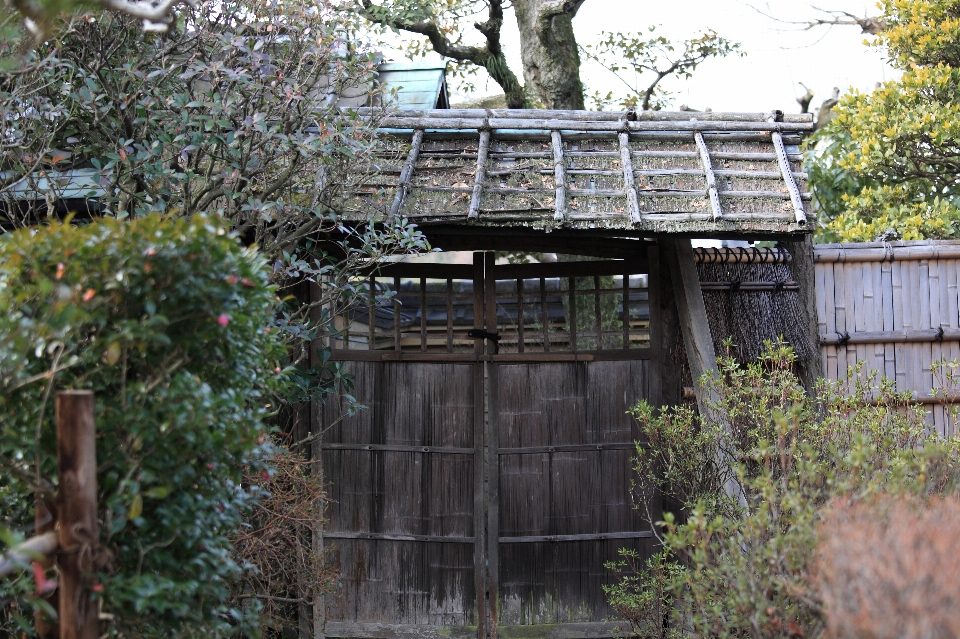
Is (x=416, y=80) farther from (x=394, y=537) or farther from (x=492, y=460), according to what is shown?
(x=394, y=537)

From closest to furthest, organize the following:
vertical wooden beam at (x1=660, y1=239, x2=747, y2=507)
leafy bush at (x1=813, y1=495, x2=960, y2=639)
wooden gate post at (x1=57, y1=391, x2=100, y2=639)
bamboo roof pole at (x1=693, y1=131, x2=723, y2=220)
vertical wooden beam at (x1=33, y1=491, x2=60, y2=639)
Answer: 1. leafy bush at (x1=813, y1=495, x2=960, y2=639)
2. wooden gate post at (x1=57, y1=391, x2=100, y2=639)
3. vertical wooden beam at (x1=33, y1=491, x2=60, y2=639)
4. bamboo roof pole at (x1=693, y1=131, x2=723, y2=220)
5. vertical wooden beam at (x1=660, y1=239, x2=747, y2=507)

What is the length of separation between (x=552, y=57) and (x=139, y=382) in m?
8.21

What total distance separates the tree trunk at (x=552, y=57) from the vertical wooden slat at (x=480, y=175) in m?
4.56

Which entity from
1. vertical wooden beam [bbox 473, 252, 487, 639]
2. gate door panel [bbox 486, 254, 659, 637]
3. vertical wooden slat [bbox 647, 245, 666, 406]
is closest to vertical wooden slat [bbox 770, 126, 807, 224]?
vertical wooden slat [bbox 647, 245, 666, 406]

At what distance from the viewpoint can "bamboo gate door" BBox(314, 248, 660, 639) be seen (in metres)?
6.01

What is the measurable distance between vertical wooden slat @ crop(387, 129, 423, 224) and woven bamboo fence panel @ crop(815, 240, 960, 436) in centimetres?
283

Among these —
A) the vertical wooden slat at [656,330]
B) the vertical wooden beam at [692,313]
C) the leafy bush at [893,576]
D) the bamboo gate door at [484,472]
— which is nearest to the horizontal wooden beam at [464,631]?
the bamboo gate door at [484,472]

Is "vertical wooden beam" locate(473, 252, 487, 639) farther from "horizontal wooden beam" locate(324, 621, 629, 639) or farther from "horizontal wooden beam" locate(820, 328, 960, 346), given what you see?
"horizontal wooden beam" locate(820, 328, 960, 346)

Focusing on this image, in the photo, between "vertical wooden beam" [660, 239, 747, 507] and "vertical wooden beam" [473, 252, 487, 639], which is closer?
"vertical wooden beam" [660, 239, 747, 507]

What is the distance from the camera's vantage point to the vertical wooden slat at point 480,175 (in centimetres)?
513

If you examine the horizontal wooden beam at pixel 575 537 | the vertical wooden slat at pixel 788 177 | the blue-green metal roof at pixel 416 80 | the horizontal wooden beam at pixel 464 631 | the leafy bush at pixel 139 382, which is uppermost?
the blue-green metal roof at pixel 416 80

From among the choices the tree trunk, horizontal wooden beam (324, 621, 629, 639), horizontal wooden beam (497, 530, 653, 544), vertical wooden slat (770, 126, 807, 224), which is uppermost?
the tree trunk

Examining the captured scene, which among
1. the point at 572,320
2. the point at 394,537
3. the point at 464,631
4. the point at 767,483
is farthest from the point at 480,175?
the point at 464,631

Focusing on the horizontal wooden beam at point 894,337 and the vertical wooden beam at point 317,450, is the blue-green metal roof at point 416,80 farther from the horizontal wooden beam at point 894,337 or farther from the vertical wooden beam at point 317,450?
the horizontal wooden beam at point 894,337
